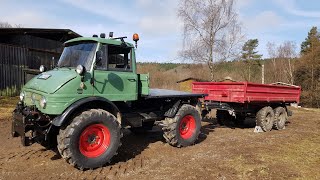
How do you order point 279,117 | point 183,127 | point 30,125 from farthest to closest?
point 279,117 < point 183,127 < point 30,125

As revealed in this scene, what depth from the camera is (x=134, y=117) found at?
7.73 metres

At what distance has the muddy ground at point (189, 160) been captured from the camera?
6109mm

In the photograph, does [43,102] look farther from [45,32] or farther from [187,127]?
[45,32]

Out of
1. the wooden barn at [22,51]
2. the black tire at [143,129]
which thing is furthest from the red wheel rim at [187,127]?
the wooden barn at [22,51]

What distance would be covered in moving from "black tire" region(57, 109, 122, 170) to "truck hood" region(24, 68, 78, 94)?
0.71 m

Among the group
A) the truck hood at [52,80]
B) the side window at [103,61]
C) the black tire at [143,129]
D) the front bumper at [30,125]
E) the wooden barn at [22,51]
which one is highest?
the wooden barn at [22,51]

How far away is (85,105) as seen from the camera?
6.57m

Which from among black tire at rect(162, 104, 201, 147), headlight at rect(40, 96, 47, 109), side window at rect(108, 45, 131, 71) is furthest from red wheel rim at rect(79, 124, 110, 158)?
black tire at rect(162, 104, 201, 147)

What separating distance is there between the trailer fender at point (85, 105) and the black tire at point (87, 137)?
0.19 metres

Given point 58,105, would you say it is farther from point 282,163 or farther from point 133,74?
point 282,163

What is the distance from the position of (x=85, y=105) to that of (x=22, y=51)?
48.9 ft

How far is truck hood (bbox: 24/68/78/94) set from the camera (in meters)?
6.14

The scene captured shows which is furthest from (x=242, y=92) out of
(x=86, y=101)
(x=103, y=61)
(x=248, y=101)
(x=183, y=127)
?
(x=86, y=101)

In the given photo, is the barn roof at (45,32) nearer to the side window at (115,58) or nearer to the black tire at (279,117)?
the side window at (115,58)
